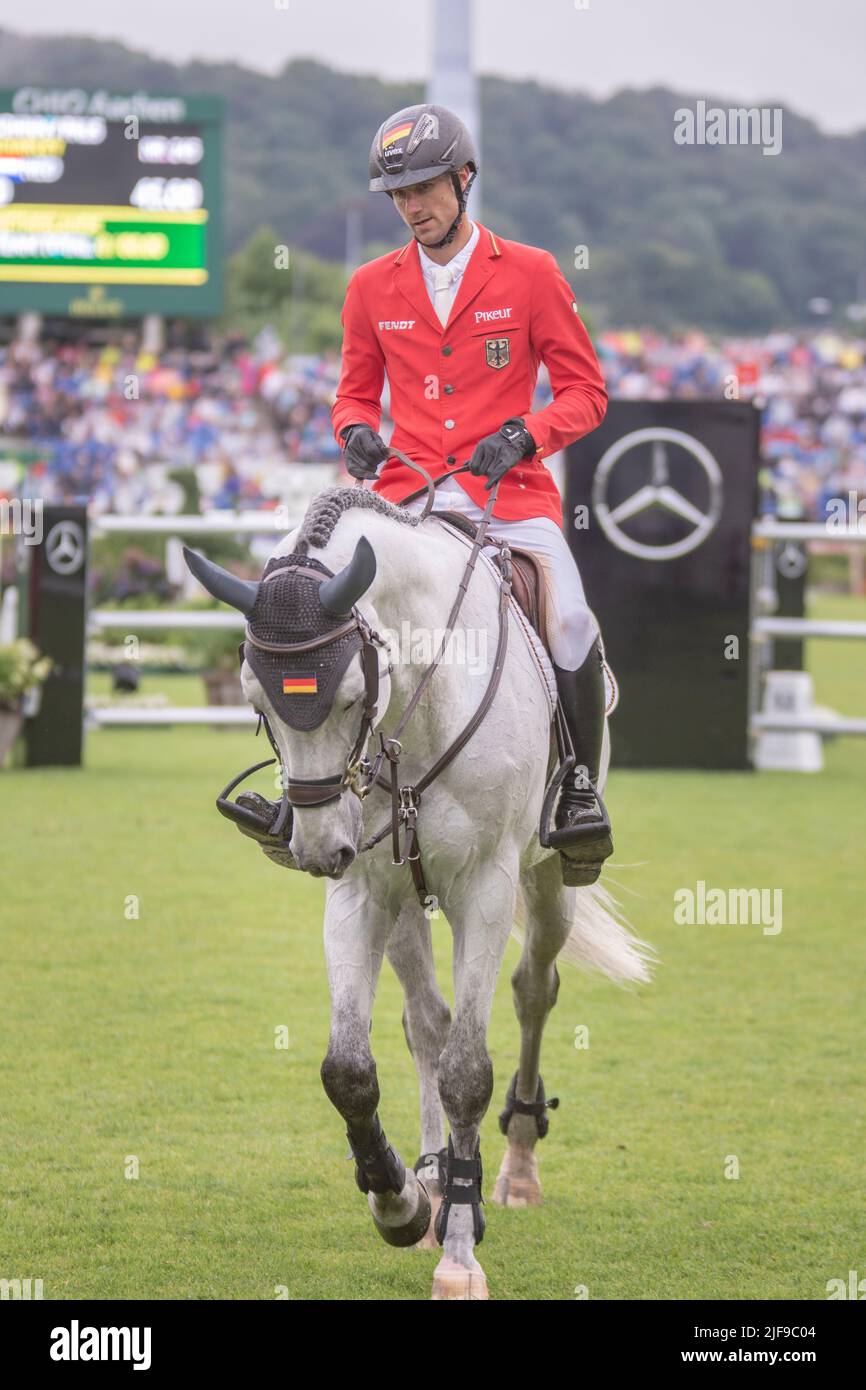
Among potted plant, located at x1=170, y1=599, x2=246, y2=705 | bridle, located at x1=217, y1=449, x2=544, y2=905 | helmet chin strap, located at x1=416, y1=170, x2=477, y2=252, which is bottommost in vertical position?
potted plant, located at x1=170, y1=599, x2=246, y2=705

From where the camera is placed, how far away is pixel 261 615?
3.55 meters

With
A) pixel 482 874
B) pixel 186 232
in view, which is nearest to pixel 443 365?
pixel 482 874

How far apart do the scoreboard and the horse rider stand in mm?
23116

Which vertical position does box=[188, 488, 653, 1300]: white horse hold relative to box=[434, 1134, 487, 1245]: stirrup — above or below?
above

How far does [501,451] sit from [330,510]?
2.43 feet

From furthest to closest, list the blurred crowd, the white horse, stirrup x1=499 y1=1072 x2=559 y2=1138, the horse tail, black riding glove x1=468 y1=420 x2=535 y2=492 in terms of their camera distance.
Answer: the blurred crowd
the horse tail
stirrup x1=499 y1=1072 x2=559 y2=1138
black riding glove x1=468 y1=420 x2=535 y2=492
the white horse

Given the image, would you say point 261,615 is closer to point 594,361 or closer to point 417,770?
point 417,770

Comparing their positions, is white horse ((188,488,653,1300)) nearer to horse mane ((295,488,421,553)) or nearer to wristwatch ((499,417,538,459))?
horse mane ((295,488,421,553))

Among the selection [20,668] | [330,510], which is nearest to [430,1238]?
[330,510]

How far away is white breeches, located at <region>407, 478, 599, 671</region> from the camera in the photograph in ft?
15.3

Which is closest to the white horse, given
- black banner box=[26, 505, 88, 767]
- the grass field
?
the grass field

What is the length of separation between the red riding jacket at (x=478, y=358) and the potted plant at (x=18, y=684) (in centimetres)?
727

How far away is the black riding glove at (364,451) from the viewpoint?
14.7 ft
